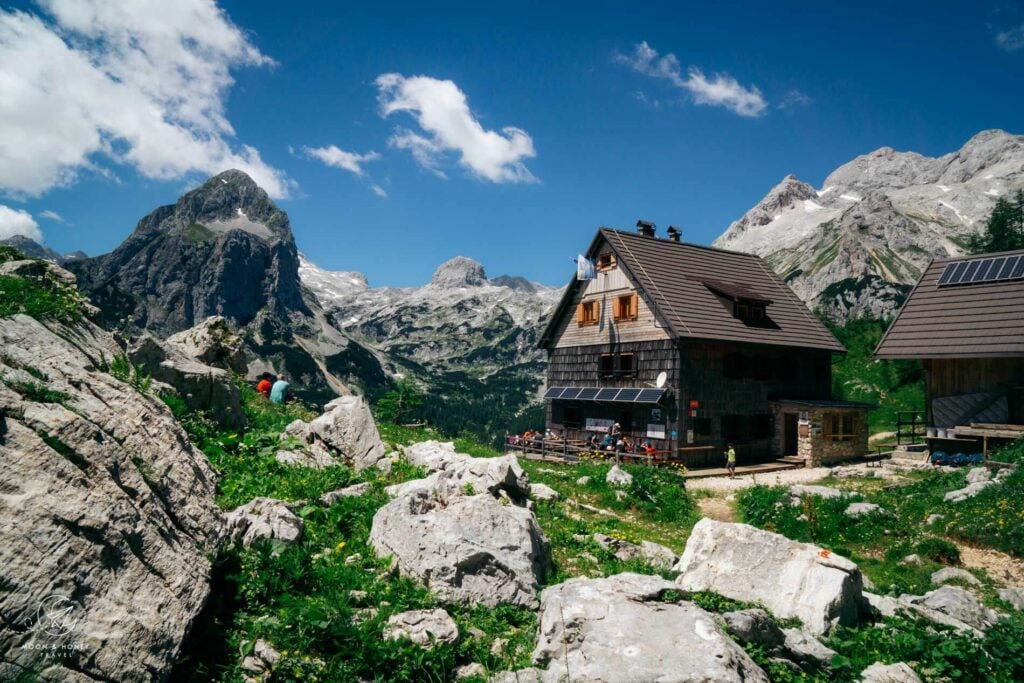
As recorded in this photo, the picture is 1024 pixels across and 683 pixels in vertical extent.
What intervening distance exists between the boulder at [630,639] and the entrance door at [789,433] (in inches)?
1153

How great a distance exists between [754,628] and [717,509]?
13685 mm

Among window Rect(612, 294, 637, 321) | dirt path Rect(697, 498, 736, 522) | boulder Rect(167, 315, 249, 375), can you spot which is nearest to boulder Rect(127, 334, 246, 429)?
boulder Rect(167, 315, 249, 375)

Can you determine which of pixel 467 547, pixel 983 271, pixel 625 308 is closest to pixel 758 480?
pixel 625 308

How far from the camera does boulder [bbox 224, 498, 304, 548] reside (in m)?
7.74

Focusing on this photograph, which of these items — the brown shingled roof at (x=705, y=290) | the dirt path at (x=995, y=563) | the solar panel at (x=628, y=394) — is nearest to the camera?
the dirt path at (x=995, y=563)

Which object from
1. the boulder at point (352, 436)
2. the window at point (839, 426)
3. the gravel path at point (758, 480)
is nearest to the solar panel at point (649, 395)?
the gravel path at point (758, 480)

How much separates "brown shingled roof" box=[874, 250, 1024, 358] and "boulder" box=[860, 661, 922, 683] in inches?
993

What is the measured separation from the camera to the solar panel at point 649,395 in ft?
96.9

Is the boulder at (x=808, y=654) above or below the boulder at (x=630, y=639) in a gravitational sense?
below

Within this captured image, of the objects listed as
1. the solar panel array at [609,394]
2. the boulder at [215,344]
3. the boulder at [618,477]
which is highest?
the boulder at [215,344]

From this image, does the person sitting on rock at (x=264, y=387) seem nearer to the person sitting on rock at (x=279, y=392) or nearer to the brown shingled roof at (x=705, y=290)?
the person sitting on rock at (x=279, y=392)

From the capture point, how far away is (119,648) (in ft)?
15.1

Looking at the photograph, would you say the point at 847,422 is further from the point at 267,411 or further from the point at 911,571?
the point at 267,411

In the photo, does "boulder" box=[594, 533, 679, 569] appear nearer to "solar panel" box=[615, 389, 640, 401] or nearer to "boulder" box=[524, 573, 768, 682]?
"boulder" box=[524, 573, 768, 682]
